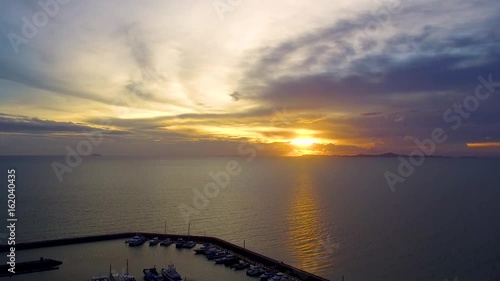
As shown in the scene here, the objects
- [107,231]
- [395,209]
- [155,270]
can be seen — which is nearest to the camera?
[155,270]

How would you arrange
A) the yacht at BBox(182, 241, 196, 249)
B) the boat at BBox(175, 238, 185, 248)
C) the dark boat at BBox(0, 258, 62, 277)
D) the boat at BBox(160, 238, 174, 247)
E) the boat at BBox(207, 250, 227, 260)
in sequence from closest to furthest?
the dark boat at BBox(0, 258, 62, 277) → the boat at BBox(207, 250, 227, 260) → the yacht at BBox(182, 241, 196, 249) → the boat at BBox(175, 238, 185, 248) → the boat at BBox(160, 238, 174, 247)

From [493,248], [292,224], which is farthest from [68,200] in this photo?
[493,248]

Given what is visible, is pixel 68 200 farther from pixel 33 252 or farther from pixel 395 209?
pixel 395 209

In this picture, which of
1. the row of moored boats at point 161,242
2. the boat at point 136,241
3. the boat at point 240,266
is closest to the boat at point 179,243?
the row of moored boats at point 161,242

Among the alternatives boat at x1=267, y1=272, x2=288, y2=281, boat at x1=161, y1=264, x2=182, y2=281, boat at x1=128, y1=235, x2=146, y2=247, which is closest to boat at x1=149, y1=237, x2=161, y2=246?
boat at x1=128, y1=235, x2=146, y2=247

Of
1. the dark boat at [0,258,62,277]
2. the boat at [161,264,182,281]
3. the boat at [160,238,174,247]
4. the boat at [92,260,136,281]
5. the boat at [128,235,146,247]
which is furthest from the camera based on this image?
the boat at [160,238,174,247]

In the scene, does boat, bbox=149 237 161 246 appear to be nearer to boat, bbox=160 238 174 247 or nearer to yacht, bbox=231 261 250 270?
boat, bbox=160 238 174 247
